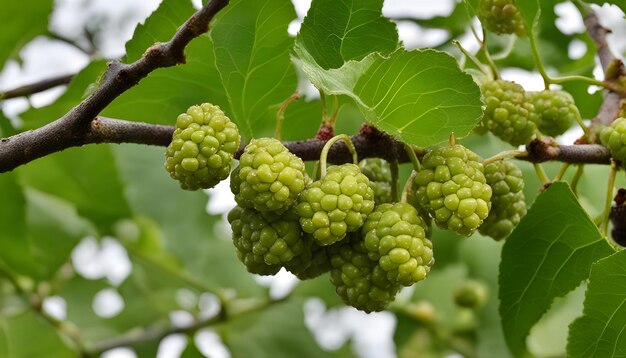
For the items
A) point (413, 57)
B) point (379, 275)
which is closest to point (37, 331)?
point (379, 275)

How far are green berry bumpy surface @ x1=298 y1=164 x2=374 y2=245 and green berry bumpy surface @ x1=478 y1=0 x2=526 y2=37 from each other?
0.72 meters

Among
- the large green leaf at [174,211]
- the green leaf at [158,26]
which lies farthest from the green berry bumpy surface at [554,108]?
the large green leaf at [174,211]

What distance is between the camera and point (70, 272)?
11.1ft

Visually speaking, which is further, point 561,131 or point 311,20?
point 561,131

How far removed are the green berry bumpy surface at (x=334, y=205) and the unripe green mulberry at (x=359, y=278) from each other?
77mm

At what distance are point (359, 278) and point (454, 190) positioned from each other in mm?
234

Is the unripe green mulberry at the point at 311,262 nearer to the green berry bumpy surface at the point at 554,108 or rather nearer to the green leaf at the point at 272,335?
the green berry bumpy surface at the point at 554,108

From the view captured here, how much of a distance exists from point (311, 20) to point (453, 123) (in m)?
0.33

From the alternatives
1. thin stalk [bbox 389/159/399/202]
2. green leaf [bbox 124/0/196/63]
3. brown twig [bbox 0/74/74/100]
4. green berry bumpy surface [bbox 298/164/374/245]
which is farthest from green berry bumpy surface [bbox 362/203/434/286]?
brown twig [bbox 0/74/74/100]

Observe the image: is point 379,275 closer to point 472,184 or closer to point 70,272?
point 472,184

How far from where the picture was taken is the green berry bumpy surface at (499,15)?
2068mm

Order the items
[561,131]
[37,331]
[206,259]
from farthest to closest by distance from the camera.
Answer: [206,259] < [37,331] < [561,131]

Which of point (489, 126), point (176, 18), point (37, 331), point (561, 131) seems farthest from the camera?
point (37, 331)

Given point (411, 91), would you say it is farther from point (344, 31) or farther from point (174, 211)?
point (174, 211)
